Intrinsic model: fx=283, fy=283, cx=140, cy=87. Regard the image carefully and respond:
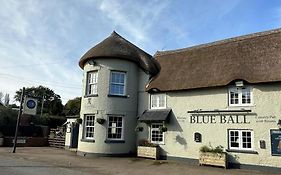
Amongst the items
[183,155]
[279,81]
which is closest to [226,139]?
[183,155]

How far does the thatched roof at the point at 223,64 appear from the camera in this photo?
1530cm

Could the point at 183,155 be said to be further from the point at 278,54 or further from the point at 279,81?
the point at 278,54

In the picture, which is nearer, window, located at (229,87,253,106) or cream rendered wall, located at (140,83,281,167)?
cream rendered wall, located at (140,83,281,167)

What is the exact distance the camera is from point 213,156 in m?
15.2

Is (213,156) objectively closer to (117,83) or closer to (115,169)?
(115,169)

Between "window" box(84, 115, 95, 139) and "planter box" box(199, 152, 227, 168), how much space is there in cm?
775

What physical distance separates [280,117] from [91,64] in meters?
12.5

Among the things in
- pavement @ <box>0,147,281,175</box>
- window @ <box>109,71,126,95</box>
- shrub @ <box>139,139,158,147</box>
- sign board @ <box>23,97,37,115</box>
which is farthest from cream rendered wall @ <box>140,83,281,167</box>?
sign board @ <box>23,97,37,115</box>

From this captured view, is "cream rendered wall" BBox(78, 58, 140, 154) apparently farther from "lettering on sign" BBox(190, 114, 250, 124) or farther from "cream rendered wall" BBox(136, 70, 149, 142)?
"lettering on sign" BBox(190, 114, 250, 124)

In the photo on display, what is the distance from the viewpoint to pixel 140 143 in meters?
19.0

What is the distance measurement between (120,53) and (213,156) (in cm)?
915

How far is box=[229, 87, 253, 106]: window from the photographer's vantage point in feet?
50.5

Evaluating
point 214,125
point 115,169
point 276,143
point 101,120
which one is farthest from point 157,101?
point 276,143

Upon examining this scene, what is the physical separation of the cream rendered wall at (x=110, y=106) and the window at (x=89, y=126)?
35 cm
